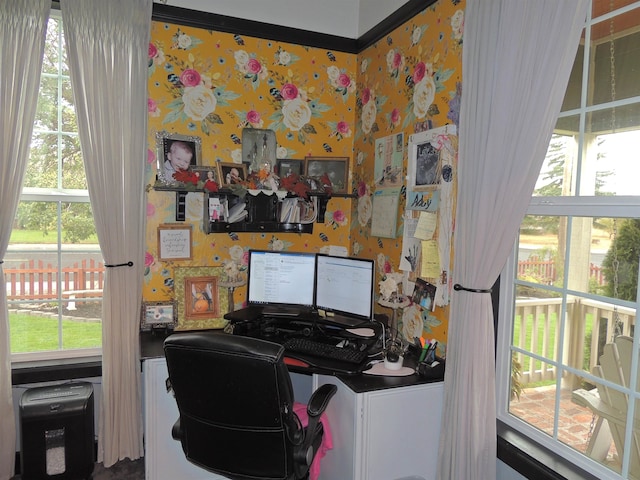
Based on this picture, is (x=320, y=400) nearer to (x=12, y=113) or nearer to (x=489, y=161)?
(x=489, y=161)

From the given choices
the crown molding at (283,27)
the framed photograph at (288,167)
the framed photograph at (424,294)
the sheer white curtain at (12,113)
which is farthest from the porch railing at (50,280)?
the framed photograph at (424,294)

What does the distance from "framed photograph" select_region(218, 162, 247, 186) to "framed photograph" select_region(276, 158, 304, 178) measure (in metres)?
0.26

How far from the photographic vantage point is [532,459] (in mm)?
1557

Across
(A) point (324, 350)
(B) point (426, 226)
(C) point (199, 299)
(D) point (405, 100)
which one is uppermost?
(D) point (405, 100)

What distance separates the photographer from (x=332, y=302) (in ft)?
7.70

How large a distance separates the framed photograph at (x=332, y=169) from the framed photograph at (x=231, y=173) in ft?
1.45

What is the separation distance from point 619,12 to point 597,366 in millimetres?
1189

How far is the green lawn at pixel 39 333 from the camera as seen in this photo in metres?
2.42

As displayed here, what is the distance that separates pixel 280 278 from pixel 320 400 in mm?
864

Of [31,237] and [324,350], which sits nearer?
[324,350]

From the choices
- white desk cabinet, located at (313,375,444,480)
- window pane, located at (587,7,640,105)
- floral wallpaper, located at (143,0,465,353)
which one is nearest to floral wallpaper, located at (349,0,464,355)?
floral wallpaper, located at (143,0,465,353)

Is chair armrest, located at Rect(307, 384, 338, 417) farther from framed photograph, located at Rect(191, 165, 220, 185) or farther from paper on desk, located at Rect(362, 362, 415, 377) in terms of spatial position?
framed photograph, located at Rect(191, 165, 220, 185)

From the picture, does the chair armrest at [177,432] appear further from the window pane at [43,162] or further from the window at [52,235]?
the window pane at [43,162]

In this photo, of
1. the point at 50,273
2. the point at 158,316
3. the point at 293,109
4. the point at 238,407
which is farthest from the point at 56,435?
the point at 293,109
